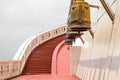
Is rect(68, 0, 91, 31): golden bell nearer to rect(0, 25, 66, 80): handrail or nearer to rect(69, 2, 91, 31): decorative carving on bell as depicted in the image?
rect(69, 2, 91, 31): decorative carving on bell

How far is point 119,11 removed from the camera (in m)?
3.07

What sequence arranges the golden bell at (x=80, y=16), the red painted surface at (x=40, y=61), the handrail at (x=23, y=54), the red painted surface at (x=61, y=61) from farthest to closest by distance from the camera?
the red painted surface at (x=40, y=61) < the red painted surface at (x=61, y=61) < the handrail at (x=23, y=54) < the golden bell at (x=80, y=16)

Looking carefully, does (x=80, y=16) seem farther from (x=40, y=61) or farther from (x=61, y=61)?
(x=40, y=61)

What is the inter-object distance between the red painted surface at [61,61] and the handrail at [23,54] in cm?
140

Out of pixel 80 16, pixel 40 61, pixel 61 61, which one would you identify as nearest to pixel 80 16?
pixel 80 16

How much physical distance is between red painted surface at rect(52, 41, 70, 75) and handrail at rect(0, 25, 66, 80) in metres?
1.40

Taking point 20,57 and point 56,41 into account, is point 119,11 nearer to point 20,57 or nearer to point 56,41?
point 20,57

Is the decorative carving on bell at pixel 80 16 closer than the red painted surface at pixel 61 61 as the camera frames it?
Yes

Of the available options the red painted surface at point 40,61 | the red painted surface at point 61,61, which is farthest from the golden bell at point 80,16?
the red painted surface at point 40,61

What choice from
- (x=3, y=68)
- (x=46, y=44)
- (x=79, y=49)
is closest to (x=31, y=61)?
(x=46, y=44)

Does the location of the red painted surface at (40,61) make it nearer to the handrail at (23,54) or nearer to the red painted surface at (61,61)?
the handrail at (23,54)

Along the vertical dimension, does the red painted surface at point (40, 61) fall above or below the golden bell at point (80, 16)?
below

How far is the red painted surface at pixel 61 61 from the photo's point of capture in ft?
44.4

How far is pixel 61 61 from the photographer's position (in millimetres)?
14680
